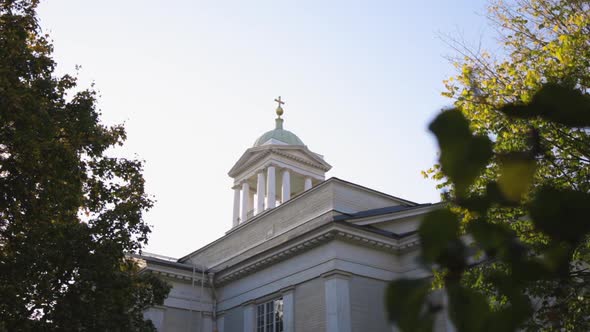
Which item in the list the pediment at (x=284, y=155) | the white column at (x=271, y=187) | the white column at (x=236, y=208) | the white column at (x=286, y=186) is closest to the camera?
the white column at (x=271, y=187)

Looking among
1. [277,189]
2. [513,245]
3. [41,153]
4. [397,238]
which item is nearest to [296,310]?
[397,238]

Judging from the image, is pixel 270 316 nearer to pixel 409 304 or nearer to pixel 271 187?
pixel 271 187

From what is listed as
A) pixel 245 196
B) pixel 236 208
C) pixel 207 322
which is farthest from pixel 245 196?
pixel 207 322

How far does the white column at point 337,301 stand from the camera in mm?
24000

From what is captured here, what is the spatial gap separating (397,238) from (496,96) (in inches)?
555

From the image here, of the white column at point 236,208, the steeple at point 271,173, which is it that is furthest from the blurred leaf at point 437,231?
the white column at point 236,208

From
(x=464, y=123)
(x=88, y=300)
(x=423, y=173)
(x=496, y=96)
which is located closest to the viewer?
(x=464, y=123)

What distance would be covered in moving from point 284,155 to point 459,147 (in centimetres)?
3837

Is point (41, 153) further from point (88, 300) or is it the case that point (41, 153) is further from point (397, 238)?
point (397, 238)

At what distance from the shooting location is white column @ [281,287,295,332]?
26.0 meters

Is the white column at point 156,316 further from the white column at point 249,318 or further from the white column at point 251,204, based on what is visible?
the white column at point 251,204

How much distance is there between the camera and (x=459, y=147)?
1.43 meters

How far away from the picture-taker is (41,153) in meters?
15.0

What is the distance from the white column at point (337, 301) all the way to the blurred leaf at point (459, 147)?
76.0 feet
